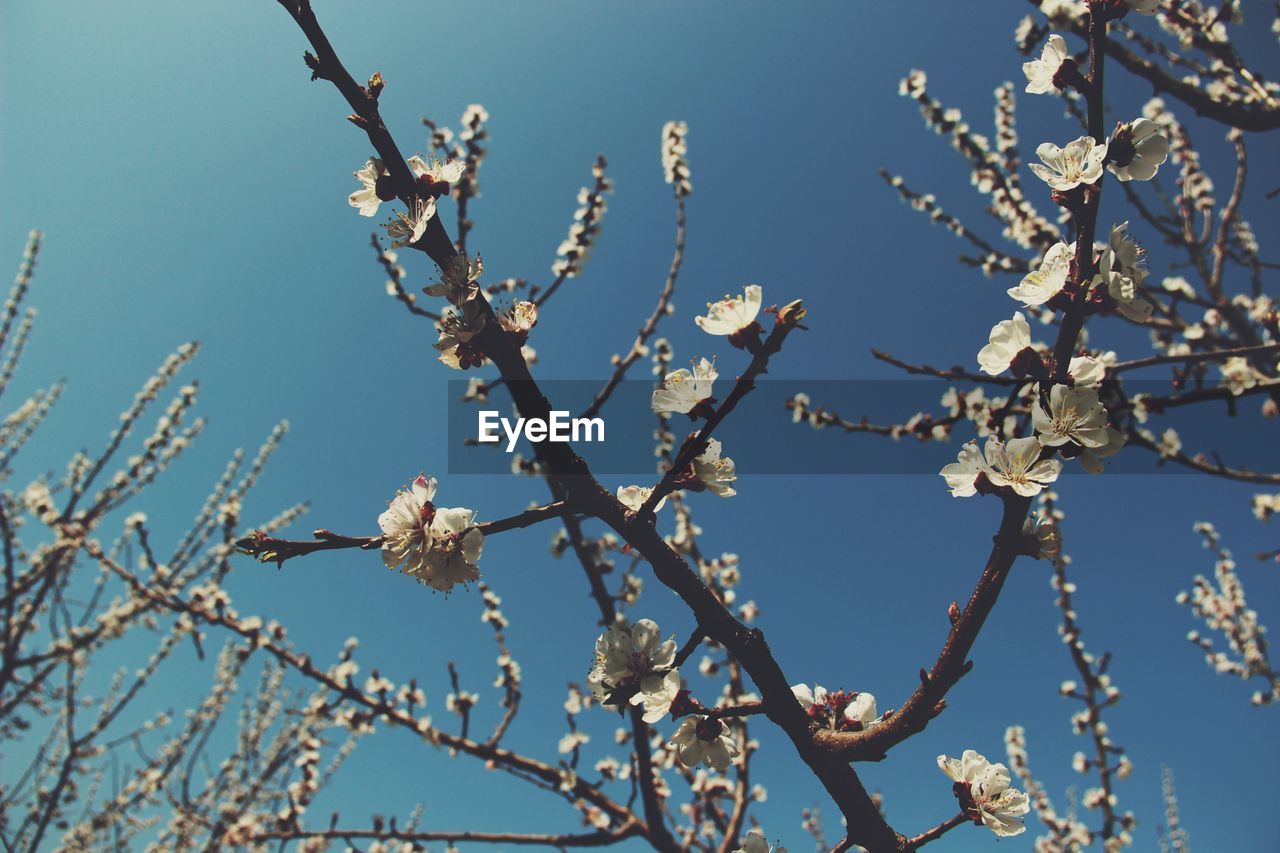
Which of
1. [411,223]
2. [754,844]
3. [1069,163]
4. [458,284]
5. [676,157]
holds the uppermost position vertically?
[676,157]

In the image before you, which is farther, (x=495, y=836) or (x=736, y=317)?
(x=495, y=836)

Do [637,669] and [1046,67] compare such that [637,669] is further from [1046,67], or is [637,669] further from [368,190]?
[1046,67]

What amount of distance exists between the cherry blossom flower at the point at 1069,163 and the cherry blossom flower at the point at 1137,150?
0.17 feet

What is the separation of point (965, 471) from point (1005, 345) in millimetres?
337

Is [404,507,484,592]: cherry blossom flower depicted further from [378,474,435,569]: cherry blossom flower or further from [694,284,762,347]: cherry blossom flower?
[694,284,762,347]: cherry blossom flower

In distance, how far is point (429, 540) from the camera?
1332mm

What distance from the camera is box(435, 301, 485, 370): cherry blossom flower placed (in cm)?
130

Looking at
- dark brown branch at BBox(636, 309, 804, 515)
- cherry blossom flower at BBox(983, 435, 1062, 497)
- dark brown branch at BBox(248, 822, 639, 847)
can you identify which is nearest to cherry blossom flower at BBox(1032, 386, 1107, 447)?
cherry blossom flower at BBox(983, 435, 1062, 497)

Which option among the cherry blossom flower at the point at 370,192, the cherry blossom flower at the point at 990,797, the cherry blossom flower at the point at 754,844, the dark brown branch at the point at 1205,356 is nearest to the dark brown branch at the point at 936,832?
the cherry blossom flower at the point at 990,797

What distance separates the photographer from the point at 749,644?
126cm

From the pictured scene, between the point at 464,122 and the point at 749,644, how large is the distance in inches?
203

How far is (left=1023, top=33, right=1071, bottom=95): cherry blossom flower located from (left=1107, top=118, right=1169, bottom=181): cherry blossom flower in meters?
0.36

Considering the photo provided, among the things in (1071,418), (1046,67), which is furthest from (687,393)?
(1046,67)

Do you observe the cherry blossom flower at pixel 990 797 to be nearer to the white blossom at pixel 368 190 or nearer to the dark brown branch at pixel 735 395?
the dark brown branch at pixel 735 395
